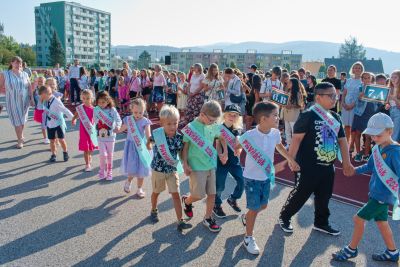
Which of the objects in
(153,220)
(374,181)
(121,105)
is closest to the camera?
(374,181)

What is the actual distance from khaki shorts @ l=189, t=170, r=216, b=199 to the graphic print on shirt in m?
1.23

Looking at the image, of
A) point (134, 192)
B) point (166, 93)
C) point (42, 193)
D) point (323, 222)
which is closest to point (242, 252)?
point (323, 222)

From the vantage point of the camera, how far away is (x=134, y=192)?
17.7 feet

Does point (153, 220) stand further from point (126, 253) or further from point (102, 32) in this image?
point (102, 32)

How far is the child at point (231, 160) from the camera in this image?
14.2 ft

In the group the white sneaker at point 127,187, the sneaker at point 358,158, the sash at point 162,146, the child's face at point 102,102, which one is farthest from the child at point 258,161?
the sneaker at point 358,158

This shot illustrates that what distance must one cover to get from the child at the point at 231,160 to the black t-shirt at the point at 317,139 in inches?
32.8

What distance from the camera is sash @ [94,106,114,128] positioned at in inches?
225

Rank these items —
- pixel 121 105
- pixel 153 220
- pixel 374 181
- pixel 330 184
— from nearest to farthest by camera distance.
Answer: pixel 374 181 → pixel 330 184 → pixel 153 220 → pixel 121 105

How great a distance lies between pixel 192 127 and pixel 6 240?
2.36 meters

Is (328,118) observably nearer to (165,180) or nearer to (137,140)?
(165,180)

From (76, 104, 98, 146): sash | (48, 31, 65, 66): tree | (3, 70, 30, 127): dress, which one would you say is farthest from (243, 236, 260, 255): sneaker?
(48, 31, 65, 66): tree

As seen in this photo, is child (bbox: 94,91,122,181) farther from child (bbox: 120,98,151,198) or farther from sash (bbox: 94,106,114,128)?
child (bbox: 120,98,151,198)

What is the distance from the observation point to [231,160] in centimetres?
456
